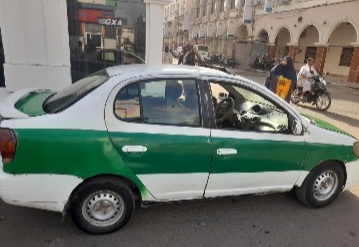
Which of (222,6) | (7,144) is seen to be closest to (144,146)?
(7,144)

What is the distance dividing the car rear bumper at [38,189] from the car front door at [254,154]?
132 cm

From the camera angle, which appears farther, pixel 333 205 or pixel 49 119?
pixel 333 205

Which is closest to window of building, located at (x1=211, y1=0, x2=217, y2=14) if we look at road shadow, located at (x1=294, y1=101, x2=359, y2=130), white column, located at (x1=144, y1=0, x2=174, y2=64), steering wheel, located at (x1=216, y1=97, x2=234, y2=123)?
road shadow, located at (x1=294, y1=101, x2=359, y2=130)

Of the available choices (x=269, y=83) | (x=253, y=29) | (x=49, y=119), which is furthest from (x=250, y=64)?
(x=49, y=119)

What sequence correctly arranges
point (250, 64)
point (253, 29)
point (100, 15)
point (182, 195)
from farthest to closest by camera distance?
1. point (253, 29)
2. point (250, 64)
3. point (100, 15)
4. point (182, 195)

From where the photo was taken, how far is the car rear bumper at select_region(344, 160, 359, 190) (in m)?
3.38

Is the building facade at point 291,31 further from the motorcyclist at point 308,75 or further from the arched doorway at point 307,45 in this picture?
the motorcyclist at point 308,75

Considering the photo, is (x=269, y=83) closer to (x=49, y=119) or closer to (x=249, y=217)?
(x=249, y=217)

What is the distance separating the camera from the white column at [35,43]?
239 inches

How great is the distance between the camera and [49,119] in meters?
2.36

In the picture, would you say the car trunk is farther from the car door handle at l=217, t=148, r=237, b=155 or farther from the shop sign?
the shop sign

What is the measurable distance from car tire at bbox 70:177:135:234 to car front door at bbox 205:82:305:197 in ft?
2.71

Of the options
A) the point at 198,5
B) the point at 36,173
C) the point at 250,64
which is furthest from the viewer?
the point at 198,5

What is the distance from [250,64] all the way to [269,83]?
18891mm
